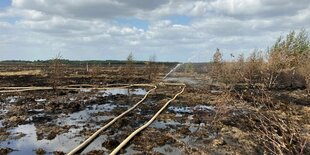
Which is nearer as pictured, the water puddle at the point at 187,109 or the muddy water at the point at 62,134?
the muddy water at the point at 62,134

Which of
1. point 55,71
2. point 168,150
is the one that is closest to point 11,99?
point 55,71

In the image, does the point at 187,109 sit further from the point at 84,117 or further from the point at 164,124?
the point at 84,117

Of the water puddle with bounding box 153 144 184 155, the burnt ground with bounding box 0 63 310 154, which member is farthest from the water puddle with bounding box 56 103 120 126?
the water puddle with bounding box 153 144 184 155

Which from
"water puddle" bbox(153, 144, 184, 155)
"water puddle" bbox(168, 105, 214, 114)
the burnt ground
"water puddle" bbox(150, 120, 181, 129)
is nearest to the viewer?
"water puddle" bbox(153, 144, 184, 155)

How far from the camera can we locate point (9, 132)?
38.5 feet

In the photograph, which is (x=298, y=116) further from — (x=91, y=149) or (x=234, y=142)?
(x=91, y=149)

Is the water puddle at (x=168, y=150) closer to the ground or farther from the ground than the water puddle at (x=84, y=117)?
closer to the ground

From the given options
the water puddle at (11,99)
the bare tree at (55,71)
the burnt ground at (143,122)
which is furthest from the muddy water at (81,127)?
the bare tree at (55,71)

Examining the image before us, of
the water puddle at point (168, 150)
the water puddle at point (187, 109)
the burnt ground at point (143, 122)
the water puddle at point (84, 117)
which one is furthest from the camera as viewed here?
the water puddle at point (187, 109)

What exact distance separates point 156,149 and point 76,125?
3789mm

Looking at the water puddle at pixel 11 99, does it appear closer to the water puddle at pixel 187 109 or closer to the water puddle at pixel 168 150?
the water puddle at pixel 187 109

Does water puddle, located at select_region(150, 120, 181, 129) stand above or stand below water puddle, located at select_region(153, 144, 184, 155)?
above

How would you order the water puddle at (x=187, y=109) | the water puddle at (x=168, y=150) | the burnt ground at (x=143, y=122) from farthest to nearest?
the water puddle at (x=187, y=109) → the burnt ground at (x=143, y=122) → the water puddle at (x=168, y=150)

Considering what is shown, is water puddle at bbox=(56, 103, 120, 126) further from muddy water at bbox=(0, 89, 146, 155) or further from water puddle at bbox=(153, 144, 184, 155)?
water puddle at bbox=(153, 144, 184, 155)
